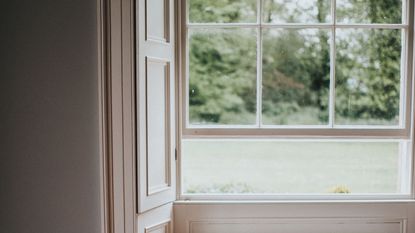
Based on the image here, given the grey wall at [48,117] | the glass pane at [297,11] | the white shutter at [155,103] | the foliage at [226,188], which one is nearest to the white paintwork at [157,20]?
the white shutter at [155,103]

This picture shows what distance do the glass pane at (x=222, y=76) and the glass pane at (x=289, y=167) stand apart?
180 millimetres

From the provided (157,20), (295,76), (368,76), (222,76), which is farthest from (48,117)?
(368,76)

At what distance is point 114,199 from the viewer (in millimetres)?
2172

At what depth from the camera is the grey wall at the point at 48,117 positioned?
2.03 meters

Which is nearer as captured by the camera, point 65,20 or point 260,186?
point 65,20

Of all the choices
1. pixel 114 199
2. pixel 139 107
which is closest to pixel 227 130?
pixel 139 107

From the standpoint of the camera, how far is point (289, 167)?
109 inches

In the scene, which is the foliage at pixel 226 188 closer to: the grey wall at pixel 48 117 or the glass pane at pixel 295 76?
the glass pane at pixel 295 76

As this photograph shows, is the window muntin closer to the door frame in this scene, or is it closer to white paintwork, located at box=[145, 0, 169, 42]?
white paintwork, located at box=[145, 0, 169, 42]

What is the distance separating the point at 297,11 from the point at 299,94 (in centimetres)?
52

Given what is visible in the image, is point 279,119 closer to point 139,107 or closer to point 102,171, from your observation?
point 139,107

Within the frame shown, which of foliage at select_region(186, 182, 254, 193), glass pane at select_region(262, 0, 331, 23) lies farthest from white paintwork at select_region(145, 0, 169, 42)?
foliage at select_region(186, 182, 254, 193)

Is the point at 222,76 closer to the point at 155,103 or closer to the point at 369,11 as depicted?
the point at 155,103

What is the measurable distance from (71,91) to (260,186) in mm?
1361
